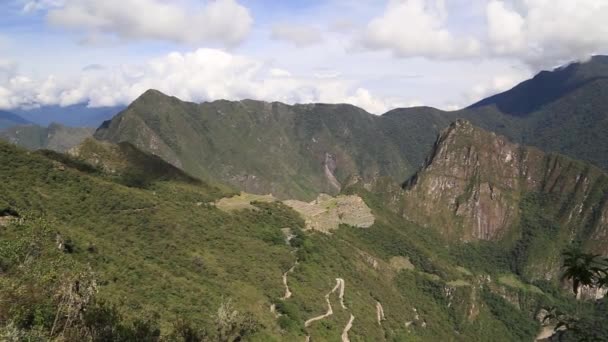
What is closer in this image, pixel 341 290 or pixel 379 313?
pixel 341 290

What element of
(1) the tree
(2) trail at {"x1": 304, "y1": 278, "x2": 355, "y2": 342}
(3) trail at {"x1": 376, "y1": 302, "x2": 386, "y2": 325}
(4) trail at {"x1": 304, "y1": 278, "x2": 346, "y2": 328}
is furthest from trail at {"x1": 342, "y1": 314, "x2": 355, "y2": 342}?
(1) the tree

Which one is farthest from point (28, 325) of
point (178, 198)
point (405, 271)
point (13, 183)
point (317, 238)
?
point (405, 271)

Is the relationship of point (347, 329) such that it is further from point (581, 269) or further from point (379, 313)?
point (581, 269)

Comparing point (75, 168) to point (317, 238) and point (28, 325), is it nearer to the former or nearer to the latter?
point (317, 238)

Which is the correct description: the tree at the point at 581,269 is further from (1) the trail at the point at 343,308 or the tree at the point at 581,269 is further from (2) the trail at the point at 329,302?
(2) the trail at the point at 329,302

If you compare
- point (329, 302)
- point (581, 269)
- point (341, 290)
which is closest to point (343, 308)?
point (329, 302)

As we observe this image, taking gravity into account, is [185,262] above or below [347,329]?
above

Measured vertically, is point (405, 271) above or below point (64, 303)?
below

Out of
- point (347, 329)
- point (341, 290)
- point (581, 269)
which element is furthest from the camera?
point (341, 290)

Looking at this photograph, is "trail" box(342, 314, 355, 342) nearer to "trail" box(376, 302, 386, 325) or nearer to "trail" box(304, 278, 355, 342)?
"trail" box(304, 278, 355, 342)
